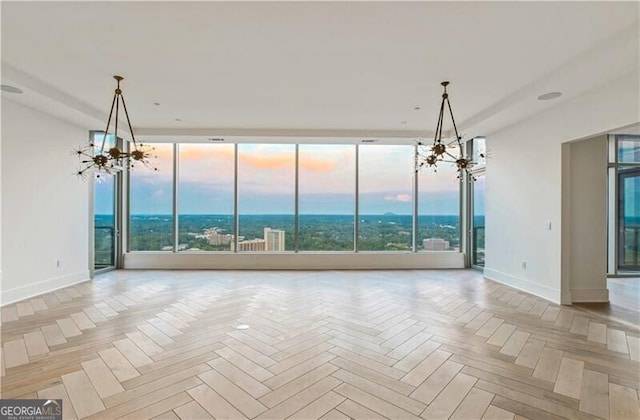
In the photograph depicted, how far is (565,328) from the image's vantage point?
368 cm

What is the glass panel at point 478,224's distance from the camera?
7156 millimetres

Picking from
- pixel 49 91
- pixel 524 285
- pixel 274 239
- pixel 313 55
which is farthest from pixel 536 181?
pixel 49 91

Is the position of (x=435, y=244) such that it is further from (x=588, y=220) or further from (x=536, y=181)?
(x=588, y=220)

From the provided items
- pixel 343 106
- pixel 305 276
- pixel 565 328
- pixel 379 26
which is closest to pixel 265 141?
pixel 343 106

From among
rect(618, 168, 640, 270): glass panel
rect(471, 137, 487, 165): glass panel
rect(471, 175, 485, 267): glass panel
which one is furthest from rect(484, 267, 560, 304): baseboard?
rect(618, 168, 640, 270): glass panel

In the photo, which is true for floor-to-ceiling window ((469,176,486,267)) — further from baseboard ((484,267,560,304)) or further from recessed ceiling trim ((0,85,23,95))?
recessed ceiling trim ((0,85,23,95))

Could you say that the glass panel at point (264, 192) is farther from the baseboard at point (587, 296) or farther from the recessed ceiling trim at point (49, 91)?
the baseboard at point (587, 296)

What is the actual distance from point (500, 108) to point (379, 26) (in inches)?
120

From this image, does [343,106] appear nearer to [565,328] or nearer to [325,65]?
[325,65]

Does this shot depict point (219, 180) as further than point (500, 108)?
Yes

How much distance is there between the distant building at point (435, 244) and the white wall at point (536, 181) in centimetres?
129

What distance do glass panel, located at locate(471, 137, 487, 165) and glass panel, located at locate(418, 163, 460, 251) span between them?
65 centimetres

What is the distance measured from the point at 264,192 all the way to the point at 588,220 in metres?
6.32

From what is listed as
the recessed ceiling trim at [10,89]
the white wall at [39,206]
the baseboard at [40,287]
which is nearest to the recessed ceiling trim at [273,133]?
the white wall at [39,206]
